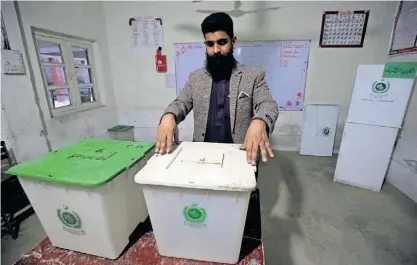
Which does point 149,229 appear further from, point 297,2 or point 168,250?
point 297,2

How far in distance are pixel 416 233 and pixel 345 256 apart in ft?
2.32

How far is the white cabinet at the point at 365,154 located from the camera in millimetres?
2006

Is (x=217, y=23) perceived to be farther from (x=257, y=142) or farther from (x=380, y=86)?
(x=380, y=86)

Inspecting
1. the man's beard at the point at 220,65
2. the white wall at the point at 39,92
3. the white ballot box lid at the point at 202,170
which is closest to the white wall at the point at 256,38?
the white wall at the point at 39,92

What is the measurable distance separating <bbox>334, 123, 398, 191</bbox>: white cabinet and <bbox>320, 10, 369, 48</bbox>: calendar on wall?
1.27 metres

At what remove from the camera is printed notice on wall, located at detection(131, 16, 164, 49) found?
9.63 ft

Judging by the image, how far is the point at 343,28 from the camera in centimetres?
260

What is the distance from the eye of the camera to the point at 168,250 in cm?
61

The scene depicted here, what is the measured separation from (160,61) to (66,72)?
1.26 metres

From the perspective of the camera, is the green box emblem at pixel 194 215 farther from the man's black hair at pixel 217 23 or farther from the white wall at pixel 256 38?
the white wall at pixel 256 38

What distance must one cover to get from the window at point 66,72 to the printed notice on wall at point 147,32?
68cm

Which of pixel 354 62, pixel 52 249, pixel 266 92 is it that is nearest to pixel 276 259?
pixel 266 92

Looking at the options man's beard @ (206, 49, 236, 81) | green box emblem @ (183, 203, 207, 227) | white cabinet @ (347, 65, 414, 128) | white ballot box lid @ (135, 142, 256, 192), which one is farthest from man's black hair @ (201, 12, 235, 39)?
white cabinet @ (347, 65, 414, 128)

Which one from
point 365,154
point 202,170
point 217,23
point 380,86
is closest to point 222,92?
point 217,23
